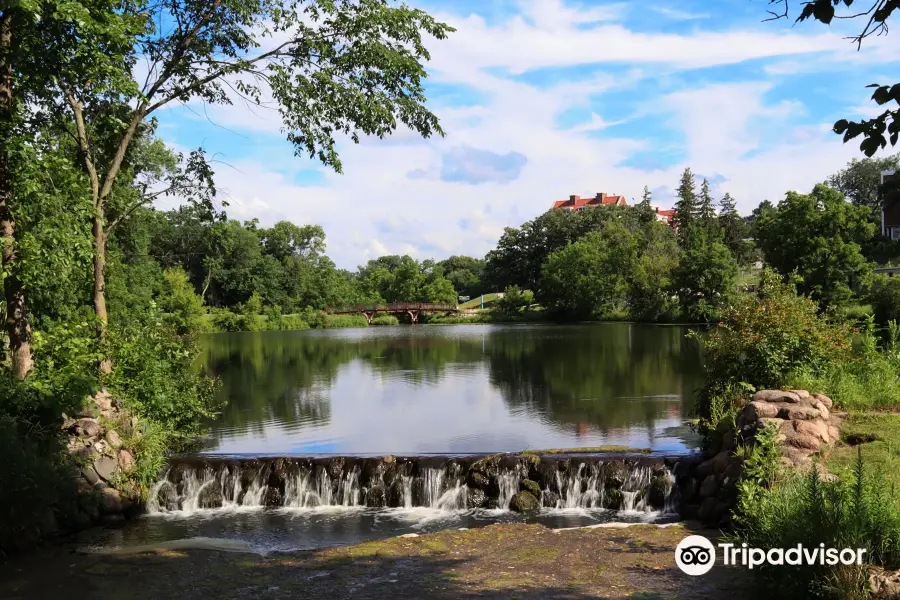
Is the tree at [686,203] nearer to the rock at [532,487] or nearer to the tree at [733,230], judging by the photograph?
the tree at [733,230]

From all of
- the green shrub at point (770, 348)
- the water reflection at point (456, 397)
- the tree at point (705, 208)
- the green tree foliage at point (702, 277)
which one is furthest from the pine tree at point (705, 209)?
the green shrub at point (770, 348)

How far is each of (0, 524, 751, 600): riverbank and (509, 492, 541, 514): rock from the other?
200 centimetres

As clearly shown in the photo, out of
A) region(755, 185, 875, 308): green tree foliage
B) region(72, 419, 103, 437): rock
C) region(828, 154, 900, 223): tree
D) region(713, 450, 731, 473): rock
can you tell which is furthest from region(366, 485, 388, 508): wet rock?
region(828, 154, 900, 223): tree

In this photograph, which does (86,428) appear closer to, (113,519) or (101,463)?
(101,463)

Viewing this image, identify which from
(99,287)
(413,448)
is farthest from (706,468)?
(99,287)

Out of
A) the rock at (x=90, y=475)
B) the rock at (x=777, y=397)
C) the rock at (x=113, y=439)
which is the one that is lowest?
the rock at (x=90, y=475)

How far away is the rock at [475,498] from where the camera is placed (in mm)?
12000

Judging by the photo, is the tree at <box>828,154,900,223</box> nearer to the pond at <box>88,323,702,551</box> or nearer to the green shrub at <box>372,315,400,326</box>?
the green shrub at <box>372,315,400,326</box>

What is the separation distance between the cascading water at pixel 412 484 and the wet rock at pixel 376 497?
0.02 meters

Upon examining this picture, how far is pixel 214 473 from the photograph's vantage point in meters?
12.8

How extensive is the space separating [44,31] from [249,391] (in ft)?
53.1

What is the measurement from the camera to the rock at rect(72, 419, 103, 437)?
38.3ft

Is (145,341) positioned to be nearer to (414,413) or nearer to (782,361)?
(414,413)

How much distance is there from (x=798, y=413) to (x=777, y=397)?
2.40 ft
